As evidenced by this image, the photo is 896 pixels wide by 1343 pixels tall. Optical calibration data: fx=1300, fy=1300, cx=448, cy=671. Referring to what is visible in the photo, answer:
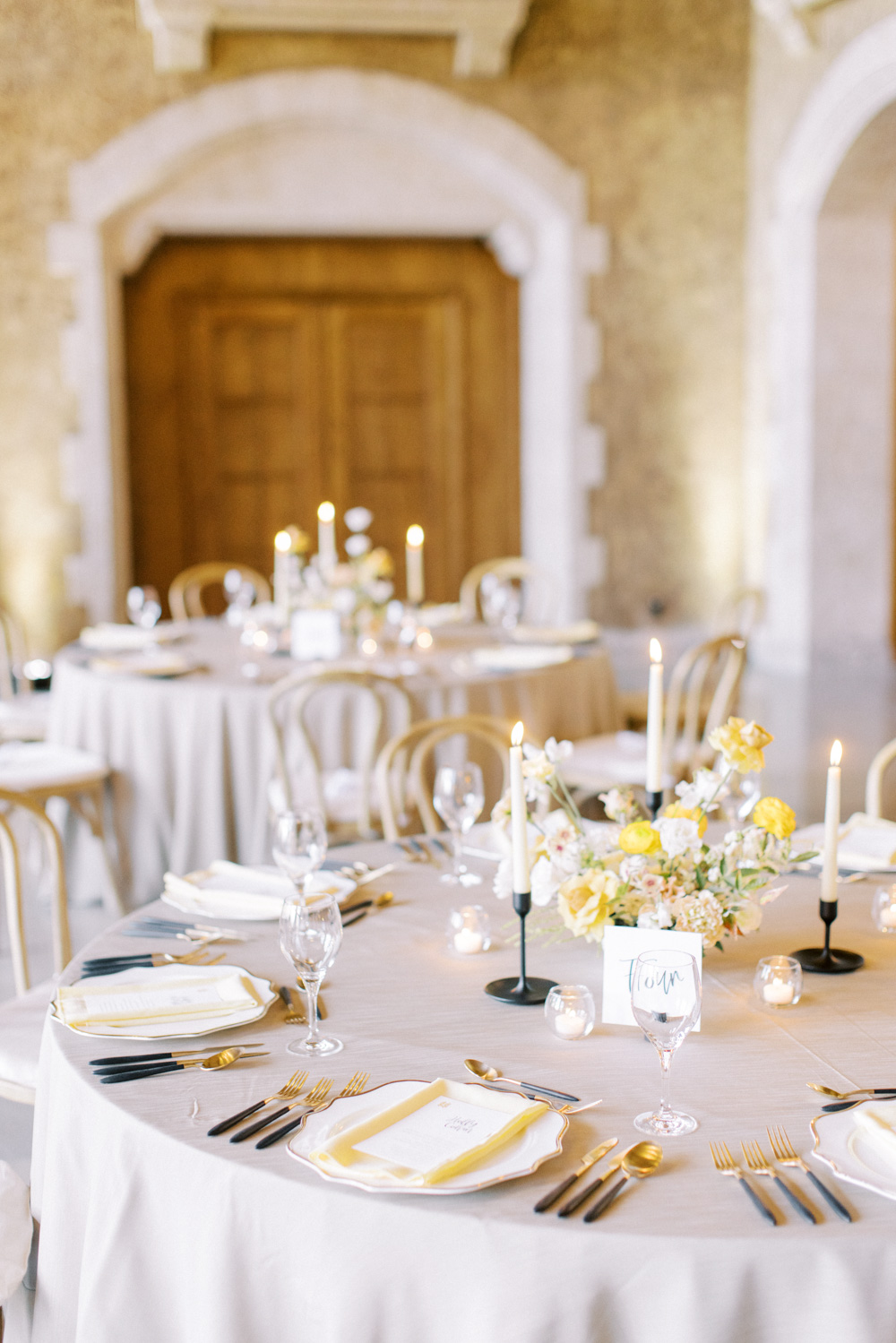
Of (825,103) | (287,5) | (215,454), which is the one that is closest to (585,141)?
(825,103)

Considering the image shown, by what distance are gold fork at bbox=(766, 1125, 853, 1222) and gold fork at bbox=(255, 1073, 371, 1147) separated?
1.45 feet

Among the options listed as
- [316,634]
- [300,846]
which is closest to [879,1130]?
[300,846]

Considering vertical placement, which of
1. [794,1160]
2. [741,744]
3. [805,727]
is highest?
[741,744]

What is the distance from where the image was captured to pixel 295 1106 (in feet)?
4.58

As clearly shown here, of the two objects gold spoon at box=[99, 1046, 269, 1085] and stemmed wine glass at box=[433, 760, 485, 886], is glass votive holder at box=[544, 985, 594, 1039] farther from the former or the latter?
stemmed wine glass at box=[433, 760, 485, 886]

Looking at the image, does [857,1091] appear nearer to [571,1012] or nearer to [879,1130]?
[879,1130]

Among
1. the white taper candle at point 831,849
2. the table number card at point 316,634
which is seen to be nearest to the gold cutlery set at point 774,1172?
the white taper candle at point 831,849

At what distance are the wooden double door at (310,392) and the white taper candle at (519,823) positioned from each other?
6.67 metres

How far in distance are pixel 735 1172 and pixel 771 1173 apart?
36 millimetres

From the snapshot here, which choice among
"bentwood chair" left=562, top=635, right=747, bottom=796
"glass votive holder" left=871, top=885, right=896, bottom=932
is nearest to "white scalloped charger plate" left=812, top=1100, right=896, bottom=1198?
"glass votive holder" left=871, top=885, right=896, bottom=932

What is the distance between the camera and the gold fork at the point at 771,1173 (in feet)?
3.89

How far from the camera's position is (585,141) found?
7.72 m

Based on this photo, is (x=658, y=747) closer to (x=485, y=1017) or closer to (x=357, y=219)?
(x=485, y=1017)

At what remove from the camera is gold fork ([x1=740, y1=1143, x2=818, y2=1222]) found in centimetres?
119
